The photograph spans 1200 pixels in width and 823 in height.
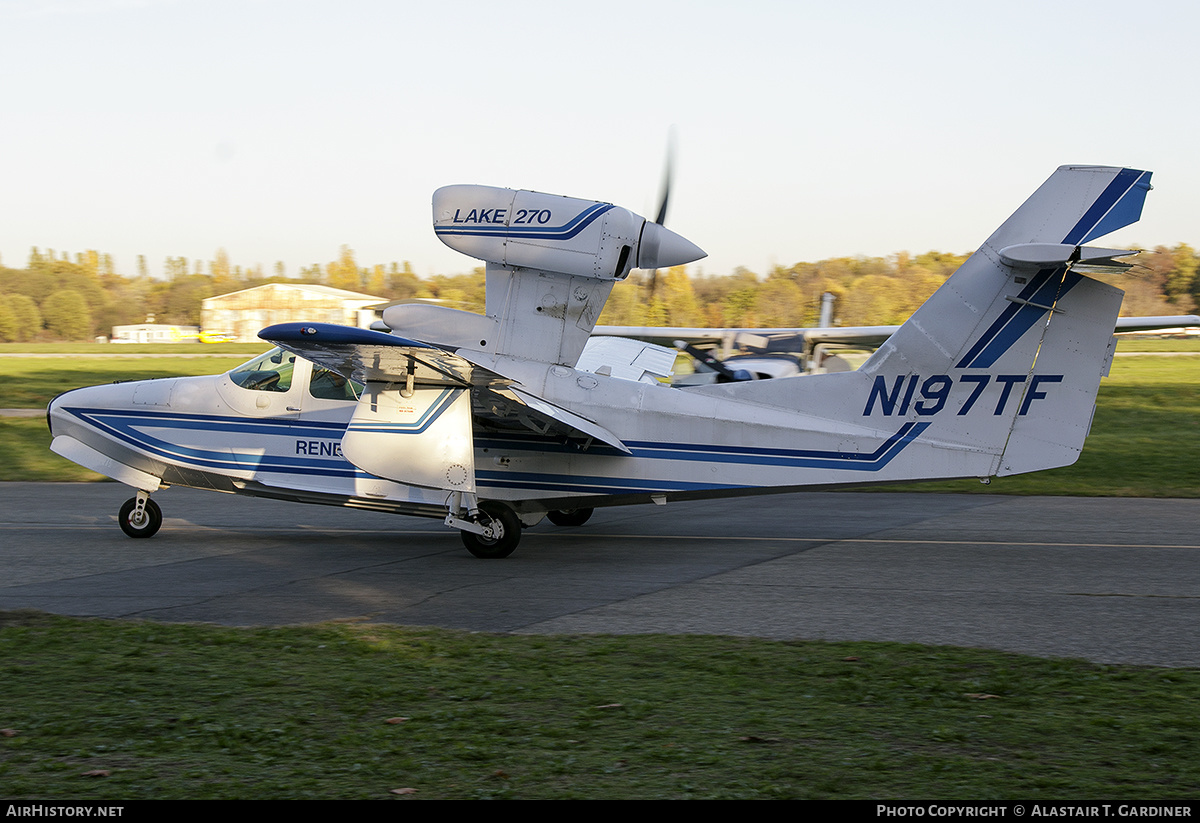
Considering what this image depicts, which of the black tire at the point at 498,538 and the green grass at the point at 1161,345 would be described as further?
the green grass at the point at 1161,345

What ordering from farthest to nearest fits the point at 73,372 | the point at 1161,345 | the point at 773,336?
the point at 1161,345
the point at 73,372
the point at 773,336

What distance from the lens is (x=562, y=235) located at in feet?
33.7

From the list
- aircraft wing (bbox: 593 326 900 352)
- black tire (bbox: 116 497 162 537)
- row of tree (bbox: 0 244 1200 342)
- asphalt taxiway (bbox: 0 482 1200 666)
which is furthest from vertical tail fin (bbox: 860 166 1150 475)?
row of tree (bbox: 0 244 1200 342)

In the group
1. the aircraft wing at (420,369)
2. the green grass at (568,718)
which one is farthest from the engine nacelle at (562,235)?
the green grass at (568,718)

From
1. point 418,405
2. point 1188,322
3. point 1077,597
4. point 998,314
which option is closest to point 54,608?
point 418,405

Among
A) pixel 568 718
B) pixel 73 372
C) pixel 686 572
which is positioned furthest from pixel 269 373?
pixel 73 372

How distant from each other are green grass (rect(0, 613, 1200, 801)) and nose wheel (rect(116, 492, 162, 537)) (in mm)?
4910

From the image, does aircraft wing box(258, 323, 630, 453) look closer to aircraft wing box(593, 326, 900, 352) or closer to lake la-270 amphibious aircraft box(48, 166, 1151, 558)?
lake la-270 amphibious aircraft box(48, 166, 1151, 558)

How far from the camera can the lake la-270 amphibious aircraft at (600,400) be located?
983 cm

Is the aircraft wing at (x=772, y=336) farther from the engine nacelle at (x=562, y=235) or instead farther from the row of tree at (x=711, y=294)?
the row of tree at (x=711, y=294)

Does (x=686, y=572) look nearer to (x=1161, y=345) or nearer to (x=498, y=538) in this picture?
(x=498, y=538)

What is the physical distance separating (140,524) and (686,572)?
671 cm

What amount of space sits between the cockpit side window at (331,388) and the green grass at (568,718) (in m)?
4.78
